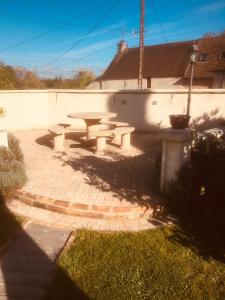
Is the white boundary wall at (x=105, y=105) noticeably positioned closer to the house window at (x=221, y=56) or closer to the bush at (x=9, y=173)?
the bush at (x=9, y=173)

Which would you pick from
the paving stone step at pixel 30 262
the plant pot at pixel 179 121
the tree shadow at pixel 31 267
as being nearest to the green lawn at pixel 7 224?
the tree shadow at pixel 31 267

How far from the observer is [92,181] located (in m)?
6.20

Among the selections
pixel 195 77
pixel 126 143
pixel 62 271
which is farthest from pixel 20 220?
pixel 195 77

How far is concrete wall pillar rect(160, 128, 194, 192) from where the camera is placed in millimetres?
4914

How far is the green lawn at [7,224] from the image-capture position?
421 centimetres

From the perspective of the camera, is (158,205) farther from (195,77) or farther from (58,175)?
(195,77)

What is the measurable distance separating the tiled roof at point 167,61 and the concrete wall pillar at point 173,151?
23.0 meters

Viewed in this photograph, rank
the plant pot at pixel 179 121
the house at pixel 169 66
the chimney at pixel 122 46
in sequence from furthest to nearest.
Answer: the chimney at pixel 122 46 < the house at pixel 169 66 < the plant pot at pixel 179 121

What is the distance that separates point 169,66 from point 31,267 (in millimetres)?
29439

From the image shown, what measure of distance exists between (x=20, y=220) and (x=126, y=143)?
199 inches

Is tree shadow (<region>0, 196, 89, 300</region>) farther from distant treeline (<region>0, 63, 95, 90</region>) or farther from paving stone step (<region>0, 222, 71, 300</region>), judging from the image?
distant treeline (<region>0, 63, 95, 90</region>)

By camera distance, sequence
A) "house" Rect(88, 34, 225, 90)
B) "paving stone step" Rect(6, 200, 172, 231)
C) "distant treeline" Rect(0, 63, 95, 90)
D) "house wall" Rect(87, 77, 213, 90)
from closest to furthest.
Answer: "paving stone step" Rect(6, 200, 172, 231) < "house" Rect(88, 34, 225, 90) < "house wall" Rect(87, 77, 213, 90) < "distant treeline" Rect(0, 63, 95, 90)

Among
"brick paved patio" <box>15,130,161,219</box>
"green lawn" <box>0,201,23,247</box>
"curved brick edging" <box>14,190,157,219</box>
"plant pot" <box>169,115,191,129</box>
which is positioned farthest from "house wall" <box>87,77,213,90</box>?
"green lawn" <box>0,201,23,247</box>

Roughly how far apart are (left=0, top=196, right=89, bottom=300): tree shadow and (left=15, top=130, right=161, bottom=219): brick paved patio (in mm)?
867
